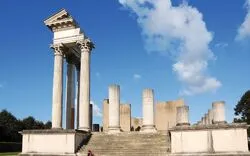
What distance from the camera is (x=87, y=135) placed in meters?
29.9

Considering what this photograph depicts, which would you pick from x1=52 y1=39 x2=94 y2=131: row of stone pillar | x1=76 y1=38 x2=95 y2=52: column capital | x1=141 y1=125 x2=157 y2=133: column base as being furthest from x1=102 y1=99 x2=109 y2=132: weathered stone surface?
x1=141 y1=125 x2=157 y2=133: column base

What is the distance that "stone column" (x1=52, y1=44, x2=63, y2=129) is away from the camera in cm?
3197

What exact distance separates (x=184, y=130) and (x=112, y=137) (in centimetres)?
725

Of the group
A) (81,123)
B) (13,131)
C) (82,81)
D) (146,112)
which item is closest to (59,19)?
(82,81)

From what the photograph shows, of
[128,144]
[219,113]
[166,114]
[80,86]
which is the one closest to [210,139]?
[219,113]

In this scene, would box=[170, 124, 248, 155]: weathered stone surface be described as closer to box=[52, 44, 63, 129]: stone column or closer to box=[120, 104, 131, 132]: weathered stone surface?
box=[52, 44, 63, 129]: stone column

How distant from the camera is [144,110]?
30906 millimetres

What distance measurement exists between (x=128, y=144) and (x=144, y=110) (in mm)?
4615

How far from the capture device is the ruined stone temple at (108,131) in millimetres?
23688

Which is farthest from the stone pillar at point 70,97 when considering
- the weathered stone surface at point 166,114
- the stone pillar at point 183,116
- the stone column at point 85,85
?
the stone pillar at point 183,116

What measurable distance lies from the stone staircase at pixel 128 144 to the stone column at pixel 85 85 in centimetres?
193

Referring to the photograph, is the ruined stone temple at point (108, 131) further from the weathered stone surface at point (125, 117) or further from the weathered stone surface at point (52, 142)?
the weathered stone surface at point (125, 117)

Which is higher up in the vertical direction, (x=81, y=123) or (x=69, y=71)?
(x=69, y=71)

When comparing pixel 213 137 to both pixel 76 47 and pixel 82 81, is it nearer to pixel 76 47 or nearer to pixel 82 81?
pixel 82 81
